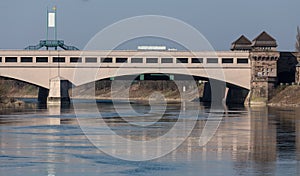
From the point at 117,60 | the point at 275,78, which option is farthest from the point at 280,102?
the point at 117,60

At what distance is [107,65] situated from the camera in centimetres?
12125

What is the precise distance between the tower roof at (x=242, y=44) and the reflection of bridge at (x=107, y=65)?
15708mm

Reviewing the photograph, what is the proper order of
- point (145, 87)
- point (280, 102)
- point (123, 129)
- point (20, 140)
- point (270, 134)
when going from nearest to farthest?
point (20, 140) → point (270, 134) → point (123, 129) → point (280, 102) → point (145, 87)

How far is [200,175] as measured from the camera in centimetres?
3319

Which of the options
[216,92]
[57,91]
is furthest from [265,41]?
[57,91]

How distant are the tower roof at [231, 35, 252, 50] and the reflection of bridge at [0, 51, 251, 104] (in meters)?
15.7

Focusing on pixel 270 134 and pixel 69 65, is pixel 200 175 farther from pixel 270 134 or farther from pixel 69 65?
pixel 69 65

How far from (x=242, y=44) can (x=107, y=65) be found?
95.9 feet

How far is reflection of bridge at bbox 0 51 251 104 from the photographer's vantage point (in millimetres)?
120938

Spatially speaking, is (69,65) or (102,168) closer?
(102,168)

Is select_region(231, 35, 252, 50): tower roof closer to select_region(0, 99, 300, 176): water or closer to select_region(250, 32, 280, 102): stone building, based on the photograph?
select_region(250, 32, 280, 102): stone building

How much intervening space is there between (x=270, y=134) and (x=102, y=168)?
22246 millimetres

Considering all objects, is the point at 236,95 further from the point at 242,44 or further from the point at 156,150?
the point at 156,150

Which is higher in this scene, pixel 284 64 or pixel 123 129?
pixel 284 64
